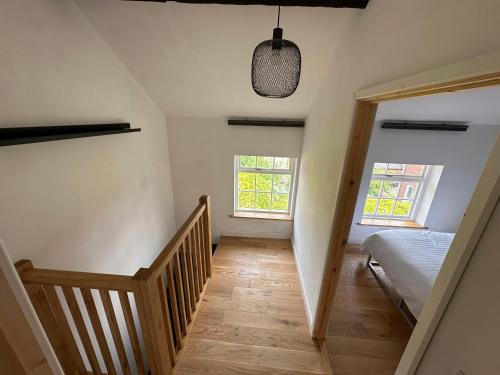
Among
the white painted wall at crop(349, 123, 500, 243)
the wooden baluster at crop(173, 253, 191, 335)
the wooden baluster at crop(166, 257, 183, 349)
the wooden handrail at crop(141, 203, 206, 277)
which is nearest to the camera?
the wooden handrail at crop(141, 203, 206, 277)

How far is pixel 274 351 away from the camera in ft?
5.69

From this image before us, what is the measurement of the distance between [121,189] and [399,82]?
7.39 ft

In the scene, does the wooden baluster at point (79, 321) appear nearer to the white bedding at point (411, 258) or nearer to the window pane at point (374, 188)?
the white bedding at point (411, 258)

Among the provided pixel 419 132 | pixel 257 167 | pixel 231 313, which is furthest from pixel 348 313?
pixel 419 132

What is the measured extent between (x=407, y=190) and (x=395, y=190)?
179 millimetres

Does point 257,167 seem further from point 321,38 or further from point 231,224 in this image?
point 321,38

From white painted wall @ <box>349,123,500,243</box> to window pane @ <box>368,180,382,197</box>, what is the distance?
0.23 metres

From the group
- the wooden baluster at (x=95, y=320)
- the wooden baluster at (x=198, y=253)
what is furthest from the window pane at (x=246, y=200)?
the wooden baluster at (x=95, y=320)

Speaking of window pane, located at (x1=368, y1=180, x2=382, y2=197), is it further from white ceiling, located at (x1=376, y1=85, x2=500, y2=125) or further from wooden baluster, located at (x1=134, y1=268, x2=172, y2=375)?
wooden baluster, located at (x1=134, y1=268, x2=172, y2=375)

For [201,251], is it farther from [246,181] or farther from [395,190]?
[395,190]

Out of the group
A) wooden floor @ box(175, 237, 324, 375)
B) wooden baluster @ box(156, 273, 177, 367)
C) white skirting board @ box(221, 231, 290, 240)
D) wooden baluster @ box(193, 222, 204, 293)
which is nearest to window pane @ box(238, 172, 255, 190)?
white skirting board @ box(221, 231, 290, 240)

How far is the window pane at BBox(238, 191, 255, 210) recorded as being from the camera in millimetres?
3477

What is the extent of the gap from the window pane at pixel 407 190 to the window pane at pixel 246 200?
2370 mm

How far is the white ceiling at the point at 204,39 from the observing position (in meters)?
1.46
